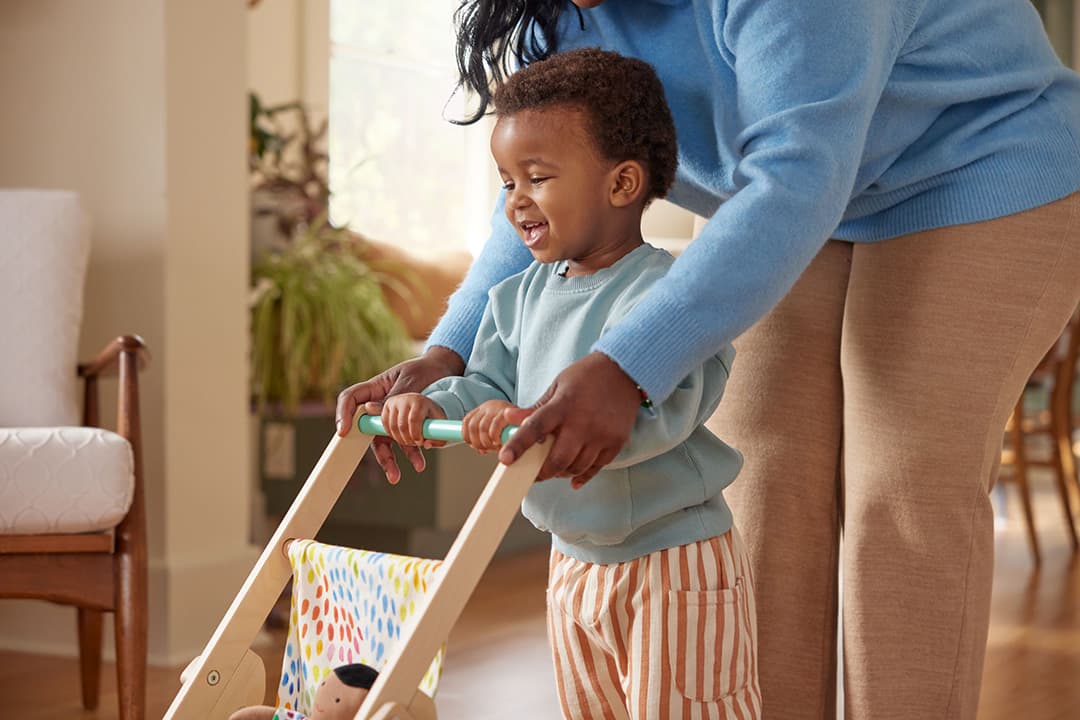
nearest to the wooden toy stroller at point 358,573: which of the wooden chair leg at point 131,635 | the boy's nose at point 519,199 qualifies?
the boy's nose at point 519,199

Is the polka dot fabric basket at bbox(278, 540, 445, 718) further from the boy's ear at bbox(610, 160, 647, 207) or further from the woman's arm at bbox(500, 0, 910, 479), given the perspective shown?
the boy's ear at bbox(610, 160, 647, 207)

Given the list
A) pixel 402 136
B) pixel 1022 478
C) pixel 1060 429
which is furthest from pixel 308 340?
pixel 1060 429

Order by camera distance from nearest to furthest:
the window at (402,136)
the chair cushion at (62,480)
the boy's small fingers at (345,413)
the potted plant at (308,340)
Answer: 1. the boy's small fingers at (345,413)
2. the chair cushion at (62,480)
3. the potted plant at (308,340)
4. the window at (402,136)

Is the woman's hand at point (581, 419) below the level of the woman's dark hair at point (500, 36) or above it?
below

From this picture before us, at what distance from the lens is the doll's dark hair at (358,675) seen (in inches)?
44.3

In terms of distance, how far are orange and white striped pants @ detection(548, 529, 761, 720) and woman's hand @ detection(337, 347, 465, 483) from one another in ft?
0.65

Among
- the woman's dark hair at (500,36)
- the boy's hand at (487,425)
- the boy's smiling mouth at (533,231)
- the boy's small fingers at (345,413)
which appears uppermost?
the woman's dark hair at (500,36)

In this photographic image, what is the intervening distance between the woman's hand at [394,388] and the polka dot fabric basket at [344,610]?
105 millimetres

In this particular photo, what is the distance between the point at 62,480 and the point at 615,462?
1161mm

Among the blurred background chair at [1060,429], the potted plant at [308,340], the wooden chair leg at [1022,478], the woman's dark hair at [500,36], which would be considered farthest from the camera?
the blurred background chair at [1060,429]

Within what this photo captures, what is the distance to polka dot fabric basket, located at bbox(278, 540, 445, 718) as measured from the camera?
1.12 metres

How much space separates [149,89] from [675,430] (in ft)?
5.97

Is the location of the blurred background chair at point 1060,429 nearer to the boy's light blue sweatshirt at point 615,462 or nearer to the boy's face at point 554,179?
the boy's light blue sweatshirt at point 615,462

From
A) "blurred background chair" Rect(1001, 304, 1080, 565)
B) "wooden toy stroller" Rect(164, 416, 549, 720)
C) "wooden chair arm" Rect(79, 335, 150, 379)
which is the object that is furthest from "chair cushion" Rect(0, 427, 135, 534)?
"blurred background chair" Rect(1001, 304, 1080, 565)
